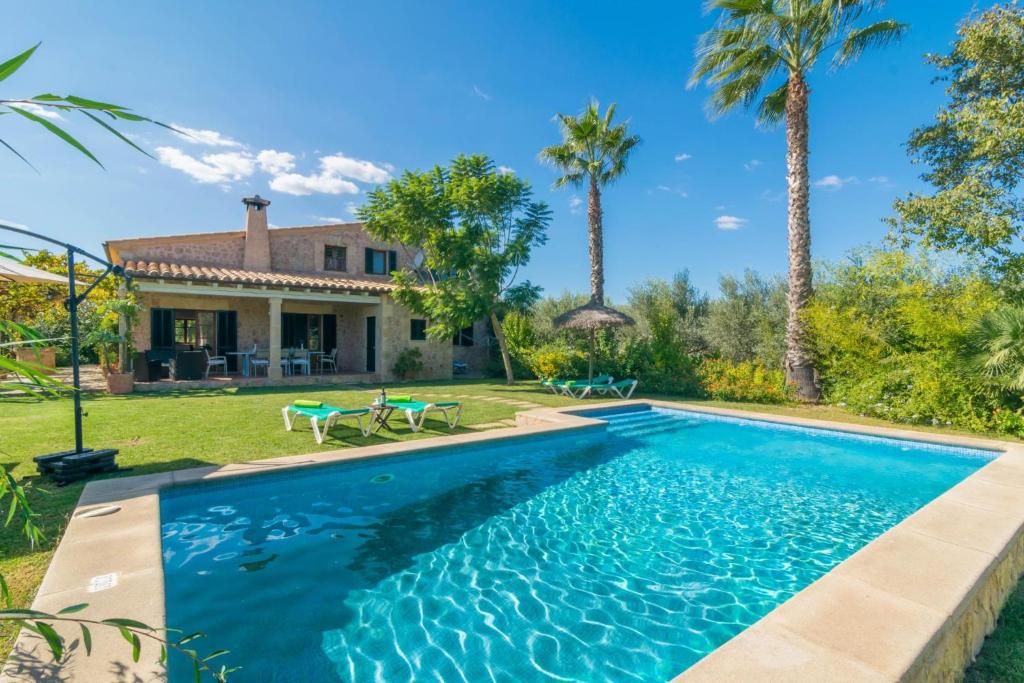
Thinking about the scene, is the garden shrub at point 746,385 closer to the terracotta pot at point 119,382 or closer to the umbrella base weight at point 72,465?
the umbrella base weight at point 72,465

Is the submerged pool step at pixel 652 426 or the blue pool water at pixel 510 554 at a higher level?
the submerged pool step at pixel 652 426

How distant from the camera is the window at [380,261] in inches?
861

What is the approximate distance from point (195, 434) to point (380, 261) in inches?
582

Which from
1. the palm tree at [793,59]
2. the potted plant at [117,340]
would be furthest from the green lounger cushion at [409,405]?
the palm tree at [793,59]

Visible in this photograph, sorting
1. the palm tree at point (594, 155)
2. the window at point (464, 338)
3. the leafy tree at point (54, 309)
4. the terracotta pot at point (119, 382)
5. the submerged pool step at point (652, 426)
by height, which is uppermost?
the palm tree at point (594, 155)

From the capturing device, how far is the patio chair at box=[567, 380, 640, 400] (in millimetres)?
14520

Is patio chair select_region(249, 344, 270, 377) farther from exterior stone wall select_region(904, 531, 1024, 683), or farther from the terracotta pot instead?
exterior stone wall select_region(904, 531, 1024, 683)

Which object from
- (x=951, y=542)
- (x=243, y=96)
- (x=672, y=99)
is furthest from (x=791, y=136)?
(x=243, y=96)

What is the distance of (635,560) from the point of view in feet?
15.8

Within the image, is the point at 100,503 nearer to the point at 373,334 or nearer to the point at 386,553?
the point at 386,553

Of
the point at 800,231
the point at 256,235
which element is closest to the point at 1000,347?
the point at 800,231

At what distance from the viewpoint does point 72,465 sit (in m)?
5.87

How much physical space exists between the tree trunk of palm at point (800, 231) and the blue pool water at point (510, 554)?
5.06 m

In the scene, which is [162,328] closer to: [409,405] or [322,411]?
[322,411]
